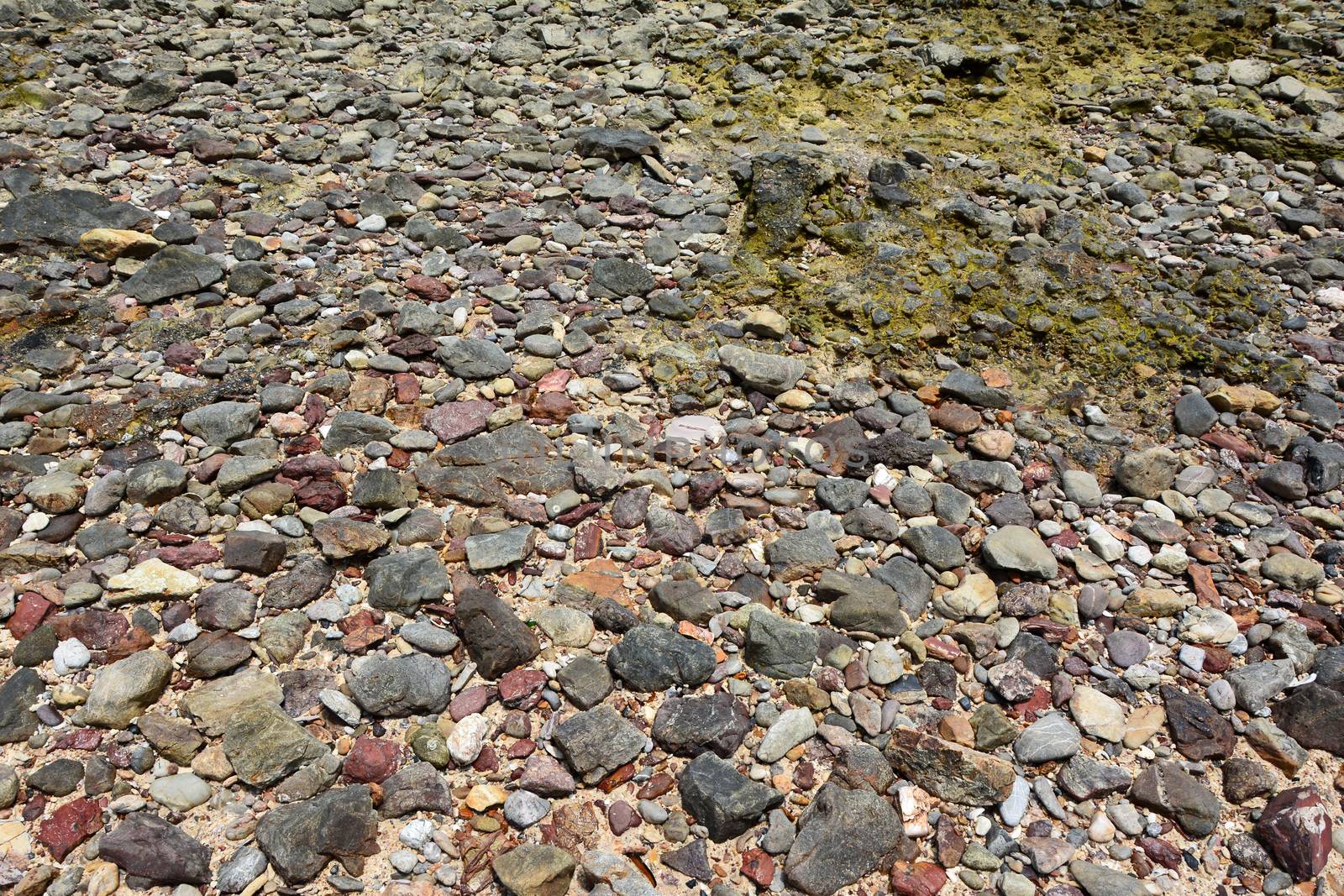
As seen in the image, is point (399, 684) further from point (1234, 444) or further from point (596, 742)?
point (1234, 444)

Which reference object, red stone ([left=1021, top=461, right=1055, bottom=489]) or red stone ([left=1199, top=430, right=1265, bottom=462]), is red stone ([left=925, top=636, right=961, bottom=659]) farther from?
red stone ([left=1199, top=430, right=1265, bottom=462])

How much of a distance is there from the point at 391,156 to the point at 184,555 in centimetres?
363

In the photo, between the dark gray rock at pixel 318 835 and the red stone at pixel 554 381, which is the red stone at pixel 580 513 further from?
the dark gray rock at pixel 318 835

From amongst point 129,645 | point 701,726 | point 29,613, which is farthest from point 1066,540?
point 29,613

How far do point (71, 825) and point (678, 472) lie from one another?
8.66 ft

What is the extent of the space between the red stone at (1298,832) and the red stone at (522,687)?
2.50 metres

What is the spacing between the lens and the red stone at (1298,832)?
2.98 metres

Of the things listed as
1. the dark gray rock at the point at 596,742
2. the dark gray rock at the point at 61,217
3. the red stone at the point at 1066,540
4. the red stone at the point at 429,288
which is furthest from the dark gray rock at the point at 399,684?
the dark gray rock at the point at 61,217

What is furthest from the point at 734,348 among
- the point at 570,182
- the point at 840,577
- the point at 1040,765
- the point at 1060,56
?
the point at 1060,56

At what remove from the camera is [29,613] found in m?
3.55

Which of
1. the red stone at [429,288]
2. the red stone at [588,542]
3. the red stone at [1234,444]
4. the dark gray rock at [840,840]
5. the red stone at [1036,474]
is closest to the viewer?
the dark gray rock at [840,840]

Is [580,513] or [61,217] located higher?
[61,217]

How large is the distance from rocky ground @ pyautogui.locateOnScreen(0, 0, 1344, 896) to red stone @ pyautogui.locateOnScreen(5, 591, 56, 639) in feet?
0.12

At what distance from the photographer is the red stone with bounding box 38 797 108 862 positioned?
9.53 feet
